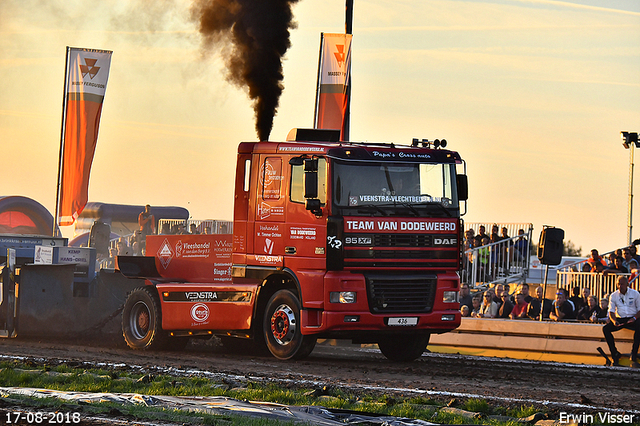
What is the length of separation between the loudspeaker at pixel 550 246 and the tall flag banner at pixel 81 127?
49.2 ft

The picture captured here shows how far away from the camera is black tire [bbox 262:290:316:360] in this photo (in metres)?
14.2

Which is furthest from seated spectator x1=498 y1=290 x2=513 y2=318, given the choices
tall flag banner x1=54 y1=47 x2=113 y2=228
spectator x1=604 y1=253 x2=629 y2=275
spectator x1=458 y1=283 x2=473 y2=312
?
tall flag banner x1=54 y1=47 x2=113 y2=228

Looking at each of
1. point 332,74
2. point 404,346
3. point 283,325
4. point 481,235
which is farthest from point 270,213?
point 481,235

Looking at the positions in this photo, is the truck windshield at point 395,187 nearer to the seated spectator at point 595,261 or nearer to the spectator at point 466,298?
the spectator at point 466,298

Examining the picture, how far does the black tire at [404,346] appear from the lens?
15.4m

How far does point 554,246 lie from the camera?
16203 millimetres

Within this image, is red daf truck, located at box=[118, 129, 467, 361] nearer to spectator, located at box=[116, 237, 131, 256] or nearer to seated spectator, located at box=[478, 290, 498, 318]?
seated spectator, located at box=[478, 290, 498, 318]

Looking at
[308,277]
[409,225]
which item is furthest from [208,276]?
[409,225]

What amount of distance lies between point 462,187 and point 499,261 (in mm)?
10223

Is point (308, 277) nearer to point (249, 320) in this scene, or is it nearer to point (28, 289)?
point (249, 320)

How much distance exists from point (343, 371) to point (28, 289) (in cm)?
783

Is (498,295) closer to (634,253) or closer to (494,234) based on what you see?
(634,253)

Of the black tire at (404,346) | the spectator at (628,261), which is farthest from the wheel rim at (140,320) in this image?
the spectator at (628,261)

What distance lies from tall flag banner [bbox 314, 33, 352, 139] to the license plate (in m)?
10.4
